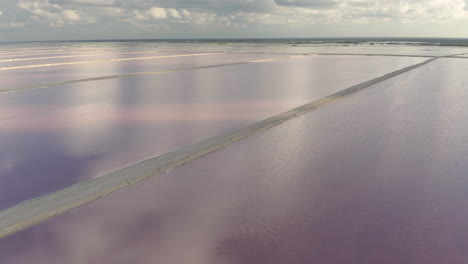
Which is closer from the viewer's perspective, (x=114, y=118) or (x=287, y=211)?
(x=287, y=211)

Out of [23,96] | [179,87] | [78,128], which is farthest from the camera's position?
[179,87]

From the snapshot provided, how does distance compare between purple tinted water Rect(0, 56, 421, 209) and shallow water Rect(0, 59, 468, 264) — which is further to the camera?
purple tinted water Rect(0, 56, 421, 209)

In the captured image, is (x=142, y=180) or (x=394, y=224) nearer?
(x=394, y=224)

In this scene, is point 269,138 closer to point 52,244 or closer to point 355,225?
point 355,225

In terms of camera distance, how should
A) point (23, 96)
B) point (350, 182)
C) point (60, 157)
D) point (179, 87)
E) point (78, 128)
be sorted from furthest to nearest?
point (179, 87) → point (23, 96) → point (78, 128) → point (60, 157) → point (350, 182)

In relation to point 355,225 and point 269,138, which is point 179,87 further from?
point 355,225

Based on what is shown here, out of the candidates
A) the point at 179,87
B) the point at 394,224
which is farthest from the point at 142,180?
the point at 179,87

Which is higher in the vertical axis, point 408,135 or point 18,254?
point 408,135

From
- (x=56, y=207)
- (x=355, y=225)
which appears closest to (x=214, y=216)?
(x=355, y=225)

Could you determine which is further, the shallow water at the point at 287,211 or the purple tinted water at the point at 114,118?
the purple tinted water at the point at 114,118
